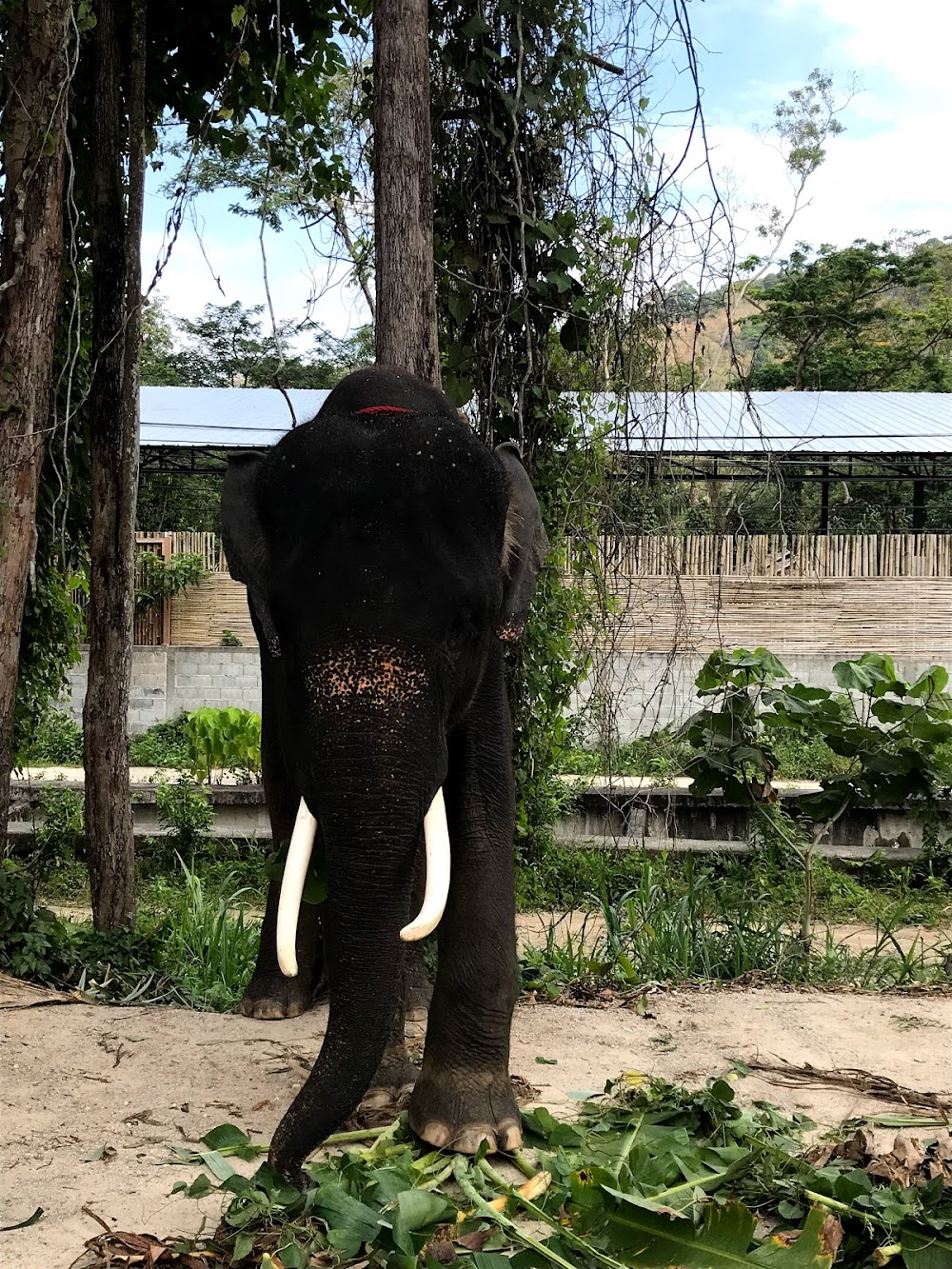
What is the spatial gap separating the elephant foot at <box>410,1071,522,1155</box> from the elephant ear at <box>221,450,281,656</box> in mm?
1297

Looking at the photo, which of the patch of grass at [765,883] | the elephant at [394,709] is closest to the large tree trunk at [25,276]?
the elephant at [394,709]

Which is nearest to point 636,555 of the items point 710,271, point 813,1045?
point 710,271

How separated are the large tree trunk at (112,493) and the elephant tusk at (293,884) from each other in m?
3.32

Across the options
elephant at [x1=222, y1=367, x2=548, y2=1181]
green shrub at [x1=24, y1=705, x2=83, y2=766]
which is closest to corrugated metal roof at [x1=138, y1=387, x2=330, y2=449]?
green shrub at [x1=24, y1=705, x2=83, y2=766]

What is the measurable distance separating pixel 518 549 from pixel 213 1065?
2.06m

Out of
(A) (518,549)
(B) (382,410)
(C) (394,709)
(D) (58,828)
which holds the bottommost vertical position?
(D) (58,828)

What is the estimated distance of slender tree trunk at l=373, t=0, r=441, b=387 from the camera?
487 cm

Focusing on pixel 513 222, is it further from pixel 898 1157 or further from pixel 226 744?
pixel 226 744

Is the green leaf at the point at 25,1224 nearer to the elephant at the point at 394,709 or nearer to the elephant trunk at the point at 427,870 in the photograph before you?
the elephant at the point at 394,709

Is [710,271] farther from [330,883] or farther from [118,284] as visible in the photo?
[330,883]

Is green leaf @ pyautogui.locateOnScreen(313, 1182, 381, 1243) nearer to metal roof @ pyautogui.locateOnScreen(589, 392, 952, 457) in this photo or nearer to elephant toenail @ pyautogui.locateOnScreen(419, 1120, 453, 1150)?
elephant toenail @ pyautogui.locateOnScreen(419, 1120, 453, 1150)

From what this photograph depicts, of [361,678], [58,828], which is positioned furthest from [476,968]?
[58,828]

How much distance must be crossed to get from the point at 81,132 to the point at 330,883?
16.1 ft

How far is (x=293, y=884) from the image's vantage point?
3.38 m
